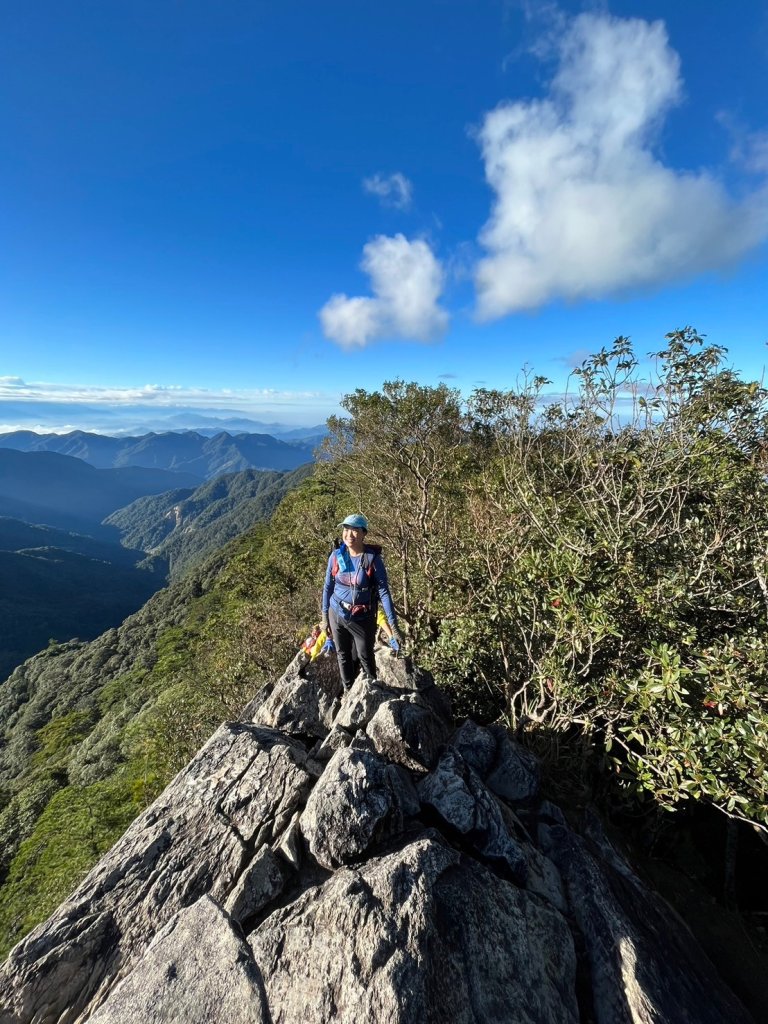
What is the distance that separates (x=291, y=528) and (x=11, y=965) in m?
31.0

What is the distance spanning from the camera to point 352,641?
1023 centimetres

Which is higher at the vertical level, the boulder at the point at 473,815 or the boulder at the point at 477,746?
the boulder at the point at 473,815

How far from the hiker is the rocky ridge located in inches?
72.7

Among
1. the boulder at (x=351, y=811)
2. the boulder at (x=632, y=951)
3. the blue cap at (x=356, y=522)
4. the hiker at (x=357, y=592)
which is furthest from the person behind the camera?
the hiker at (x=357, y=592)

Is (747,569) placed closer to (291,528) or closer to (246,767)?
(246,767)

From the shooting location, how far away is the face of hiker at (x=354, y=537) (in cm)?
881

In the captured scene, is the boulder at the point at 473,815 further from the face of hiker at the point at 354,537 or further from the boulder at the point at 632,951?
the face of hiker at the point at 354,537

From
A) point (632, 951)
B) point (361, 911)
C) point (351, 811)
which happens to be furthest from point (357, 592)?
point (632, 951)

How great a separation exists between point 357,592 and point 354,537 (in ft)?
3.91

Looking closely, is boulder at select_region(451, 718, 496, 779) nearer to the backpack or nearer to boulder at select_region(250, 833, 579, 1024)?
boulder at select_region(250, 833, 579, 1024)

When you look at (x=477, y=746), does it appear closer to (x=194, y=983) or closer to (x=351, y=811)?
(x=351, y=811)

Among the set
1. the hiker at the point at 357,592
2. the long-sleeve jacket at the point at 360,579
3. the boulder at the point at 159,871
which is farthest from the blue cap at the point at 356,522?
the boulder at the point at 159,871

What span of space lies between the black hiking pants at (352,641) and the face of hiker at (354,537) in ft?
5.12

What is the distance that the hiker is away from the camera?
897 centimetres
